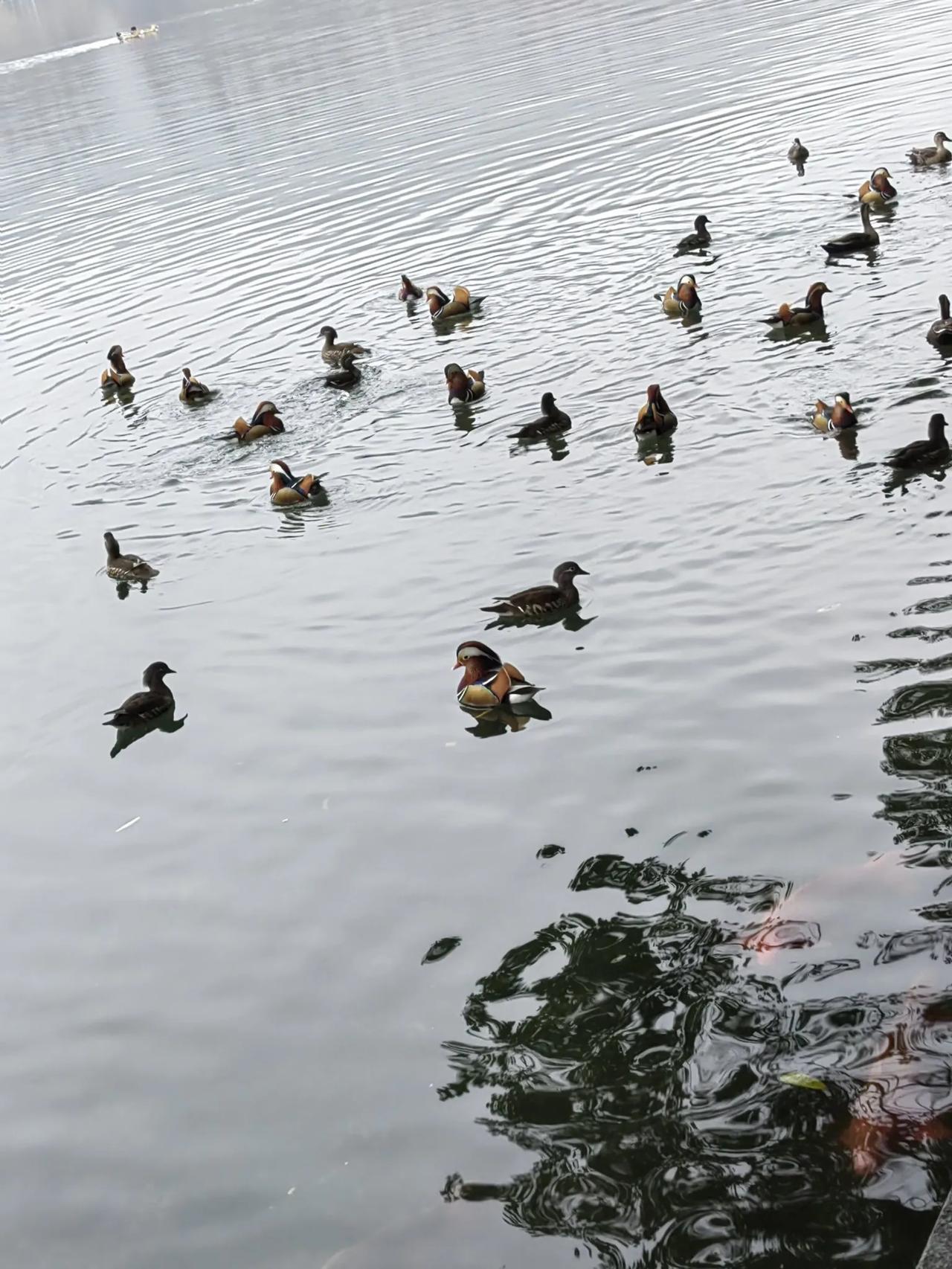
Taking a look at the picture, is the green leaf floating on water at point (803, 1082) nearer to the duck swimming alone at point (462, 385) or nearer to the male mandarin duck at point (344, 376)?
the duck swimming alone at point (462, 385)

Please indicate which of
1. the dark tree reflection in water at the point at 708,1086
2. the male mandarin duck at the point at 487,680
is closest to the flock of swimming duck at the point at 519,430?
the male mandarin duck at the point at 487,680

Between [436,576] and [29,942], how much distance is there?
202 inches

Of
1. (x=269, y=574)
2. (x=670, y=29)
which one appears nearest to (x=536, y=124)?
(x=670, y=29)

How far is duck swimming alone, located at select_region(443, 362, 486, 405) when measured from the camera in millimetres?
16562

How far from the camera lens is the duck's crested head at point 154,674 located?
11.8m

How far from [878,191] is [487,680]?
12881 millimetres

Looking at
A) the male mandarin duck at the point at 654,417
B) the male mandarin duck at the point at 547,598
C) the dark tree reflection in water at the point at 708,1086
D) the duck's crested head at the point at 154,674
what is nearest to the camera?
the dark tree reflection in water at the point at 708,1086

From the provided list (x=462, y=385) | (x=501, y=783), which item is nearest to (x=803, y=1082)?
(x=501, y=783)

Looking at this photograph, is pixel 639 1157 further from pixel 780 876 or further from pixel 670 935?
pixel 780 876

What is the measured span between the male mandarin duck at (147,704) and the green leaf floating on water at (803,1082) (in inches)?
266

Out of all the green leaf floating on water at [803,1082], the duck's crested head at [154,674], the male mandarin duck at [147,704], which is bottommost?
the green leaf floating on water at [803,1082]

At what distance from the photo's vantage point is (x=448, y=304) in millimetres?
19859

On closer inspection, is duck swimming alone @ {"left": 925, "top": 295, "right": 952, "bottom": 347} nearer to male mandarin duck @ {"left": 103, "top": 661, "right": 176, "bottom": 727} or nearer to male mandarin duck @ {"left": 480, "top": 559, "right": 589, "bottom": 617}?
male mandarin duck @ {"left": 480, "top": 559, "right": 589, "bottom": 617}

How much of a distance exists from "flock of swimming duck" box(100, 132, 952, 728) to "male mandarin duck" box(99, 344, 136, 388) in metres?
0.01
